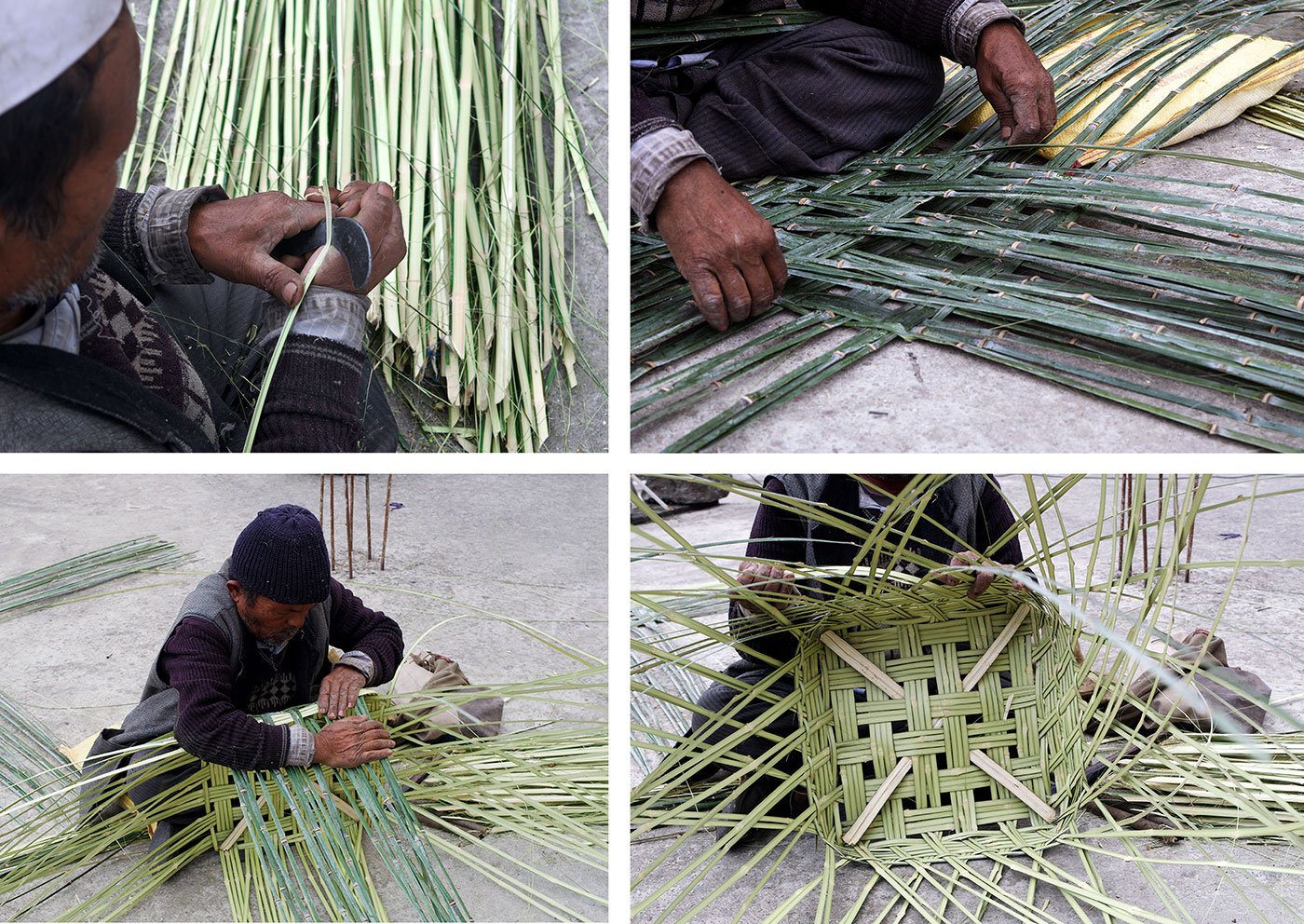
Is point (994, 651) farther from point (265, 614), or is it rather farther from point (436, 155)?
A: point (436, 155)

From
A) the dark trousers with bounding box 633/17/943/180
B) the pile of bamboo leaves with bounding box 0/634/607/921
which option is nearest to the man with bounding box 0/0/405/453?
the pile of bamboo leaves with bounding box 0/634/607/921

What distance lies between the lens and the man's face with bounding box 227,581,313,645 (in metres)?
1.15

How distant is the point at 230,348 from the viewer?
49.1 inches

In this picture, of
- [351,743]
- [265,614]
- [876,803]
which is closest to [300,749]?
[351,743]

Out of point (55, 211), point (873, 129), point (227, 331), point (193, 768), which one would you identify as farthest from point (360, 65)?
point (193, 768)

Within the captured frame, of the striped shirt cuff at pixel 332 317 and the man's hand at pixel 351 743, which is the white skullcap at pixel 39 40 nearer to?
the striped shirt cuff at pixel 332 317

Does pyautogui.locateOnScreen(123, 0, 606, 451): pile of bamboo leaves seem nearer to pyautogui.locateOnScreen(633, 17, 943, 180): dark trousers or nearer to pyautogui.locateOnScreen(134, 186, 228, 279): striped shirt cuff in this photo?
pyautogui.locateOnScreen(633, 17, 943, 180): dark trousers

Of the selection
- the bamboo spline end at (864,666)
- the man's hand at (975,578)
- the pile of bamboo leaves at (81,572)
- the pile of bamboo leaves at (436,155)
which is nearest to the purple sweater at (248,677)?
the pile of bamboo leaves at (436,155)

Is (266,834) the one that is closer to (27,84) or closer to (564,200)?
(27,84)

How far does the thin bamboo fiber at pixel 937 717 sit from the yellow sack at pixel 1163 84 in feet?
2.27

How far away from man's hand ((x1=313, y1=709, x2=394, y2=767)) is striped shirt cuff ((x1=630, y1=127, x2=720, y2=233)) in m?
0.67

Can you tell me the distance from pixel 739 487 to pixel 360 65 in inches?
41.5

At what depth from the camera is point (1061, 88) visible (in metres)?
→ 1.52

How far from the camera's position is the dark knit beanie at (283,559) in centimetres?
112
